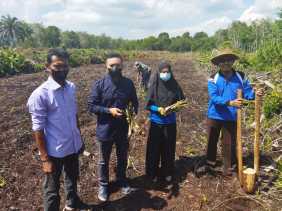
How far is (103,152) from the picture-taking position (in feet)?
13.8

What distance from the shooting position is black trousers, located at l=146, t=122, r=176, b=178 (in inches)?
181

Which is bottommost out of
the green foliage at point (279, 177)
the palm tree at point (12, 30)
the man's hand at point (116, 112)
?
the green foliage at point (279, 177)

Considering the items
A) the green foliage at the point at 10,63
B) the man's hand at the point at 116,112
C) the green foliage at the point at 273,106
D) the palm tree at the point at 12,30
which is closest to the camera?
the man's hand at the point at 116,112

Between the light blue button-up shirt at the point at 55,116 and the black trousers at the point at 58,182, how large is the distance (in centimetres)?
12

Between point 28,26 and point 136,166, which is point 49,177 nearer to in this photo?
point 136,166

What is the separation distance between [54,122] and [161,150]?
1772mm

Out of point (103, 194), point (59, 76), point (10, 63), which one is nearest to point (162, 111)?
point (103, 194)

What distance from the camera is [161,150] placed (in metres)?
4.78

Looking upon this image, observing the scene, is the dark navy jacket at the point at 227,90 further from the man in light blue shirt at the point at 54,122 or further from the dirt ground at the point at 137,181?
the man in light blue shirt at the point at 54,122

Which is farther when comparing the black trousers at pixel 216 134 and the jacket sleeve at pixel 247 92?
the black trousers at pixel 216 134

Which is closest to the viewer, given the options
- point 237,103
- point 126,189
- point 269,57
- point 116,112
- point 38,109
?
point 38,109

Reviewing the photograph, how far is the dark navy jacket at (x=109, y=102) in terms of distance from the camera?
4062mm

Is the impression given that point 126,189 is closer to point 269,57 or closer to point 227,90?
point 227,90

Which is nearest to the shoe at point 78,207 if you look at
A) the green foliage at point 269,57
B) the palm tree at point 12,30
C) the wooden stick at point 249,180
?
the wooden stick at point 249,180
